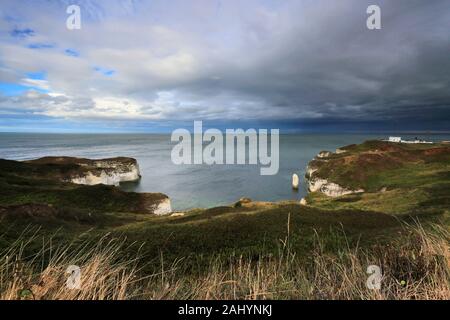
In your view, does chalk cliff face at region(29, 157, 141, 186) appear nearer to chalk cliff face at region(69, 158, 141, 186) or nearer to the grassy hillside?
chalk cliff face at region(69, 158, 141, 186)

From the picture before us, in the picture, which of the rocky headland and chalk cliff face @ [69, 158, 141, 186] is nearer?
the rocky headland

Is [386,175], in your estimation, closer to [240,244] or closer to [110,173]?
[240,244]

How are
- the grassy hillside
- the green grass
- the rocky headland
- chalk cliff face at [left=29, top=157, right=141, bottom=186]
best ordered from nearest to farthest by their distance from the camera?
the grassy hillside, the rocky headland, the green grass, chalk cliff face at [left=29, top=157, right=141, bottom=186]

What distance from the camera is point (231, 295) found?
5125 mm

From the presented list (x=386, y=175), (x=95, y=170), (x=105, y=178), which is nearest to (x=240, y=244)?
(x=386, y=175)

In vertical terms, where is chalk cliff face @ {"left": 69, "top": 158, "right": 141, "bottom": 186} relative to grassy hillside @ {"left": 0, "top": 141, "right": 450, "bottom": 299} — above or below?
below

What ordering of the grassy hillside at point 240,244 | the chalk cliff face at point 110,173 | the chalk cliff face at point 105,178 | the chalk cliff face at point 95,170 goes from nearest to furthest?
the grassy hillside at point 240,244 → the chalk cliff face at point 105,178 → the chalk cliff face at point 95,170 → the chalk cliff face at point 110,173

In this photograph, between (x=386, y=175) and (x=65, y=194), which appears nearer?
(x=65, y=194)

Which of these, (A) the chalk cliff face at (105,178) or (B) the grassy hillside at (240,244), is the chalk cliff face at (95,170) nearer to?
(A) the chalk cliff face at (105,178)

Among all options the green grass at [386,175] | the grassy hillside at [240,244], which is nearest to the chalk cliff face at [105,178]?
the grassy hillside at [240,244]

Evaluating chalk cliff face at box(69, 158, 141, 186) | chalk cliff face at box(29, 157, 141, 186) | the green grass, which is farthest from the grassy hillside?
chalk cliff face at box(69, 158, 141, 186)

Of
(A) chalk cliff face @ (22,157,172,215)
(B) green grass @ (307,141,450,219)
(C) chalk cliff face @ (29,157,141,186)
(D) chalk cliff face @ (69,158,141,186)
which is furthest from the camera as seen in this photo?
(D) chalk cliff face @ (69,158,141,186)

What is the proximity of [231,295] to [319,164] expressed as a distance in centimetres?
9061
